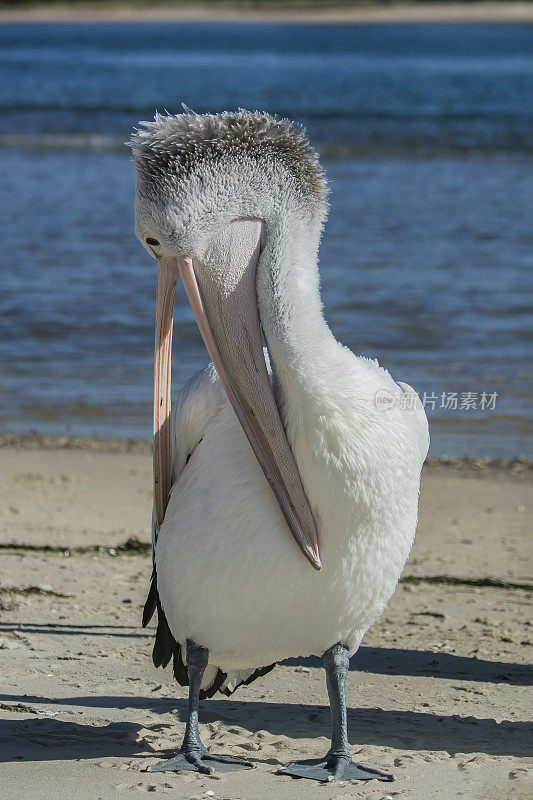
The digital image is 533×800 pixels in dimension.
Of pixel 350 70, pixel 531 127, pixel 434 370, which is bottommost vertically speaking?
pixel 434 370

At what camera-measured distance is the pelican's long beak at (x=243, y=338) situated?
3.17 meters

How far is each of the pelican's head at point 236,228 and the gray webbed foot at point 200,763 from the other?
769 millimetres

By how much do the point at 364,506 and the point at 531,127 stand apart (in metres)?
26.3

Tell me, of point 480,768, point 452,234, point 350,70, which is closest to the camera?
point 480,768

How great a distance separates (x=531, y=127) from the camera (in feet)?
91.6

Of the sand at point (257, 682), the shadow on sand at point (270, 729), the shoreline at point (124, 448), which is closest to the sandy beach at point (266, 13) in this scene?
the shoreline at point (124, 448)

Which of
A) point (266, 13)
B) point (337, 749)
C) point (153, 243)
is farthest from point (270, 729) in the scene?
point (266, 13)

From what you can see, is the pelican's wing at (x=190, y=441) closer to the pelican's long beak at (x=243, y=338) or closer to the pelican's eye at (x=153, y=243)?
the pelican's long beak at (x=243, y=338)

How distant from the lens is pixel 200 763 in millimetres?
3477

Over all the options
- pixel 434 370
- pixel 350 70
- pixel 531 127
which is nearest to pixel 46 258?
pixel 434 370

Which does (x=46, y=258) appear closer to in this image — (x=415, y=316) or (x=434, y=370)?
(x=415, y=316)

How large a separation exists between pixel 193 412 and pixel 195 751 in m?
1.00

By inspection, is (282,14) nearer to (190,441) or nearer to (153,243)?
(190,441)

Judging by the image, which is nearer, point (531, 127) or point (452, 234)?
point (452, 234)
